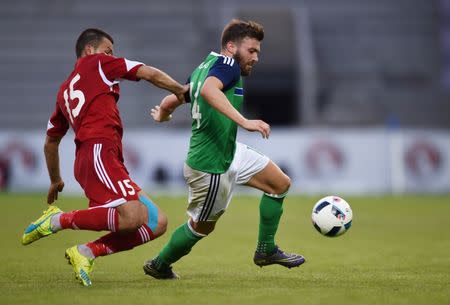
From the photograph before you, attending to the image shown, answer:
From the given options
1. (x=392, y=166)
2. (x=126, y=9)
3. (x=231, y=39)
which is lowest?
(x=392, y=166)

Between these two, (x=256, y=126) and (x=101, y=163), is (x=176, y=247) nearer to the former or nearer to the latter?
(x=101, y=163)

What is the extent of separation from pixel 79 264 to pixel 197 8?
72.8 ft

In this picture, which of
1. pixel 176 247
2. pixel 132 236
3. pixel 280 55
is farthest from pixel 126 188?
pixel 280 55

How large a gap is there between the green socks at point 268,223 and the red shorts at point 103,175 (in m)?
1.31

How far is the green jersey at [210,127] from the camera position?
6719 millimetres

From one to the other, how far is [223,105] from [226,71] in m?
0.41

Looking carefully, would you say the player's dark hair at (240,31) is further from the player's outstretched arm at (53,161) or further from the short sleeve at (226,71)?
the player's outstretched arm at (53,161)

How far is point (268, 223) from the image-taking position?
7168mm

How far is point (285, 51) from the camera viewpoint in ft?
90.4

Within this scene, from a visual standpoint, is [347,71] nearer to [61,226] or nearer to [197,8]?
[197,8]

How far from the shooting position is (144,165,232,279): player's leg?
6.79 metres

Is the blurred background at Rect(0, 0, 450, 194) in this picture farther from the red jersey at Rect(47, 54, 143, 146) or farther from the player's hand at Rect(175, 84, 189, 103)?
the red jersey at Rect(47, 54, 143, 146)

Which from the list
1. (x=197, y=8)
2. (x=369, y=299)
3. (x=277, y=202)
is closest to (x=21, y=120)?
(x=197, y=8)

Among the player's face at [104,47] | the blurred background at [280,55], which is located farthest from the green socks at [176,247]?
the blurred background at [280,55]
